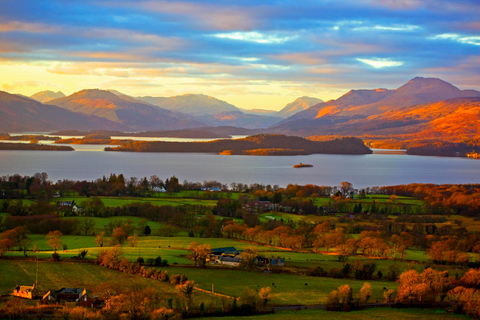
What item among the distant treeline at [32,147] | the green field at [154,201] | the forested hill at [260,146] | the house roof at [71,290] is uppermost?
the forested hill at [260,146]

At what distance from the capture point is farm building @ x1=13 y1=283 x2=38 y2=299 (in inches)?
815

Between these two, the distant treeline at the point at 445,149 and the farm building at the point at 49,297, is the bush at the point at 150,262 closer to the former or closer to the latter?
the farm building at the point at 49,297

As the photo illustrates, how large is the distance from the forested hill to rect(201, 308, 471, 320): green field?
131394 millimetres

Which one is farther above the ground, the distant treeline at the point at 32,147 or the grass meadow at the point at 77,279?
the distant treeline at the point at 32,147

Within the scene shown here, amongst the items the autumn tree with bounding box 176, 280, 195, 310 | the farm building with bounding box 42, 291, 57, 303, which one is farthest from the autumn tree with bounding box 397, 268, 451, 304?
the farm building with bounding box 42, 291, 57, 303

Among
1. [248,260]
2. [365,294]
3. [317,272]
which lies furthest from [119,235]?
[365,294]

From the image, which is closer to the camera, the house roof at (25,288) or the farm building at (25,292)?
the farm building at (25,292)

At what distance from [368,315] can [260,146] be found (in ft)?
478

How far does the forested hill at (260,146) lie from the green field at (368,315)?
13139 centimetres

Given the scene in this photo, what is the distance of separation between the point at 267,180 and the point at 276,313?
198 ft

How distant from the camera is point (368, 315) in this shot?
20.4 m

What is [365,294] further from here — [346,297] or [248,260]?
[248,260]

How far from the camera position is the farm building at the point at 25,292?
20703mm

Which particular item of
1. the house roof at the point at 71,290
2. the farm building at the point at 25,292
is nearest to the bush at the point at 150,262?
the house roof at the point at 71,290
